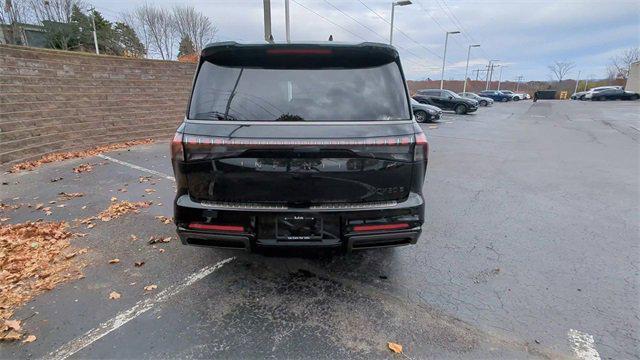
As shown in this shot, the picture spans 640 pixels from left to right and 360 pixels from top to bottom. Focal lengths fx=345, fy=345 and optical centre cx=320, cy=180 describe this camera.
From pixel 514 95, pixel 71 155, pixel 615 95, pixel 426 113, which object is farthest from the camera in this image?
pixel 514 95

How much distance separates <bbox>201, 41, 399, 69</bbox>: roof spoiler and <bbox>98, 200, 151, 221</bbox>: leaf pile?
2861 mm

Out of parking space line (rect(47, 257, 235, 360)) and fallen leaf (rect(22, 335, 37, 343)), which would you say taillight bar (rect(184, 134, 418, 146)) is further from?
fallen leaf (rect(22, 335, 37, 343))

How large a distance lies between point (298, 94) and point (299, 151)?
1.63ft

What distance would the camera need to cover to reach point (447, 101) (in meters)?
23.2

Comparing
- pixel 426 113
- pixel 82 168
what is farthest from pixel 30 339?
pixel 426 113

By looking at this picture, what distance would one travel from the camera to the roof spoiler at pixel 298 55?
2551 mm

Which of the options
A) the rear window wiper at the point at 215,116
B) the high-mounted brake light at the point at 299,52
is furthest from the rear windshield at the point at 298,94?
the high-mounted brake light at the point at 299,52

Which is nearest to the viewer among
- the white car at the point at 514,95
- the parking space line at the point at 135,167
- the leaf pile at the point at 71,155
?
the parking space line at the point at 135,167

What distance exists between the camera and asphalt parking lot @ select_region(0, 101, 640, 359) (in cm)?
233

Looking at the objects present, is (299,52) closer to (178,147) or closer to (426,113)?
(178,147)

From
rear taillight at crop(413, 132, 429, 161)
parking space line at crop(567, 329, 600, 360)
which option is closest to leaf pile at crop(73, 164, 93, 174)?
rear taillight at crop(413, 132, 429, 161)

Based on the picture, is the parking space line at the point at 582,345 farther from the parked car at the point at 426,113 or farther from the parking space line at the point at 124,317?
the parked car at the point at 426,113

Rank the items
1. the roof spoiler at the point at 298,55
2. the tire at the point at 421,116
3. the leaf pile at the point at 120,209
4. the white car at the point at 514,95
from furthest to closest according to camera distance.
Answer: the white car at the point at 514,95
the tire at the point at 421,116
the leaf pile at the point at 120,209
the roof spoiler at the point at 298,55

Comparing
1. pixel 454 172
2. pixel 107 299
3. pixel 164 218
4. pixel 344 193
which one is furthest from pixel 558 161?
pixel 107 299
